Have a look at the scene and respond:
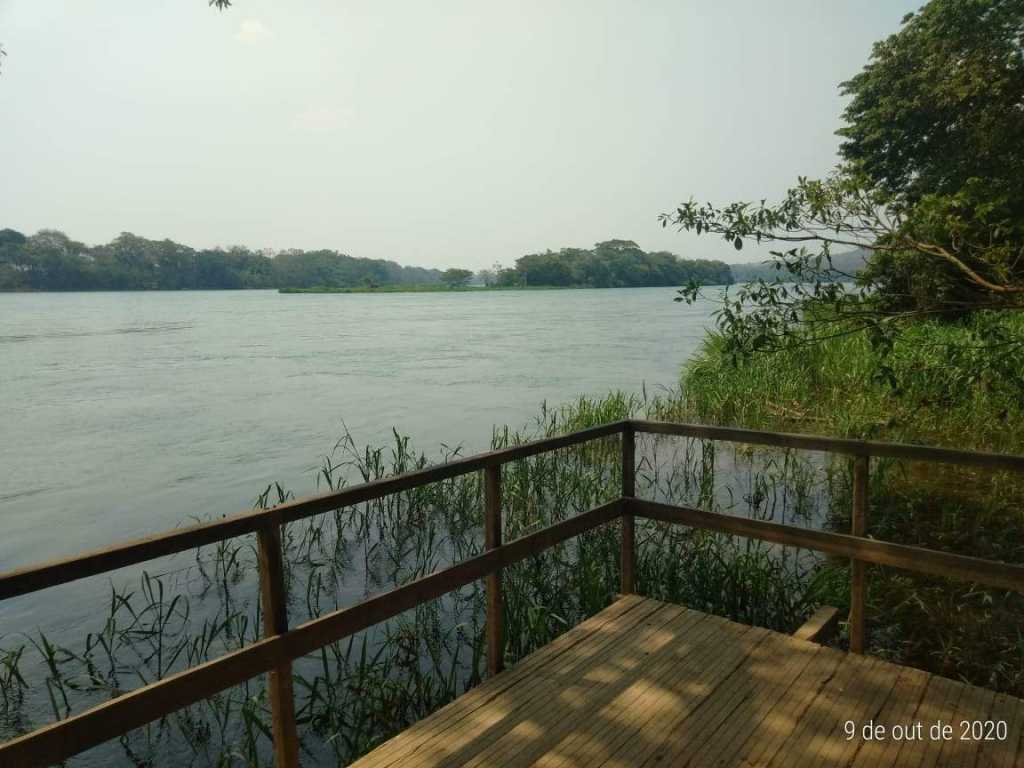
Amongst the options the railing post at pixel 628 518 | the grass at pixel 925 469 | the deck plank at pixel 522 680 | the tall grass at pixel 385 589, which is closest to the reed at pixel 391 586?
the tall grass at pixel 385 589

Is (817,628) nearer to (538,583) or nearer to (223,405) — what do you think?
(538,583)

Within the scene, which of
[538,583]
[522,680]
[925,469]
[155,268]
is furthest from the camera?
[155,268]

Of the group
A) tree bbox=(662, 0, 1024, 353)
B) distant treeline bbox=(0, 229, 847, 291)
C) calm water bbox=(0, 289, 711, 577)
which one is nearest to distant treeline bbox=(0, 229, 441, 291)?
distant treeline bbox=(0, 229, 847, 291)

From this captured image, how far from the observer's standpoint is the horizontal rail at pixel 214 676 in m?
1.88

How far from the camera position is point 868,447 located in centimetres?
330

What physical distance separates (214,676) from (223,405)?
19945 millimetres

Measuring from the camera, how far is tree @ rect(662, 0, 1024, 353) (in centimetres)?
499

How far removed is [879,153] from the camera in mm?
22156

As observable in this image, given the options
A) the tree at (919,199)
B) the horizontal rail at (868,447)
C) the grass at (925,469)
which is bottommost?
the grass at (925,469)

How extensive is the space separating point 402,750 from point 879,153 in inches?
948

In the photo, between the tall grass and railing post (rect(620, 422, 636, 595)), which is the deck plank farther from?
the tall grass

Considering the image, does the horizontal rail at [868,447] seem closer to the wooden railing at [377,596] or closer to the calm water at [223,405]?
the wooden railing at [377,596]

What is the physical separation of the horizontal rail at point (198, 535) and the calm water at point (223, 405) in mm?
6998

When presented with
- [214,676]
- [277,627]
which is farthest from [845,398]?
[214,676]
